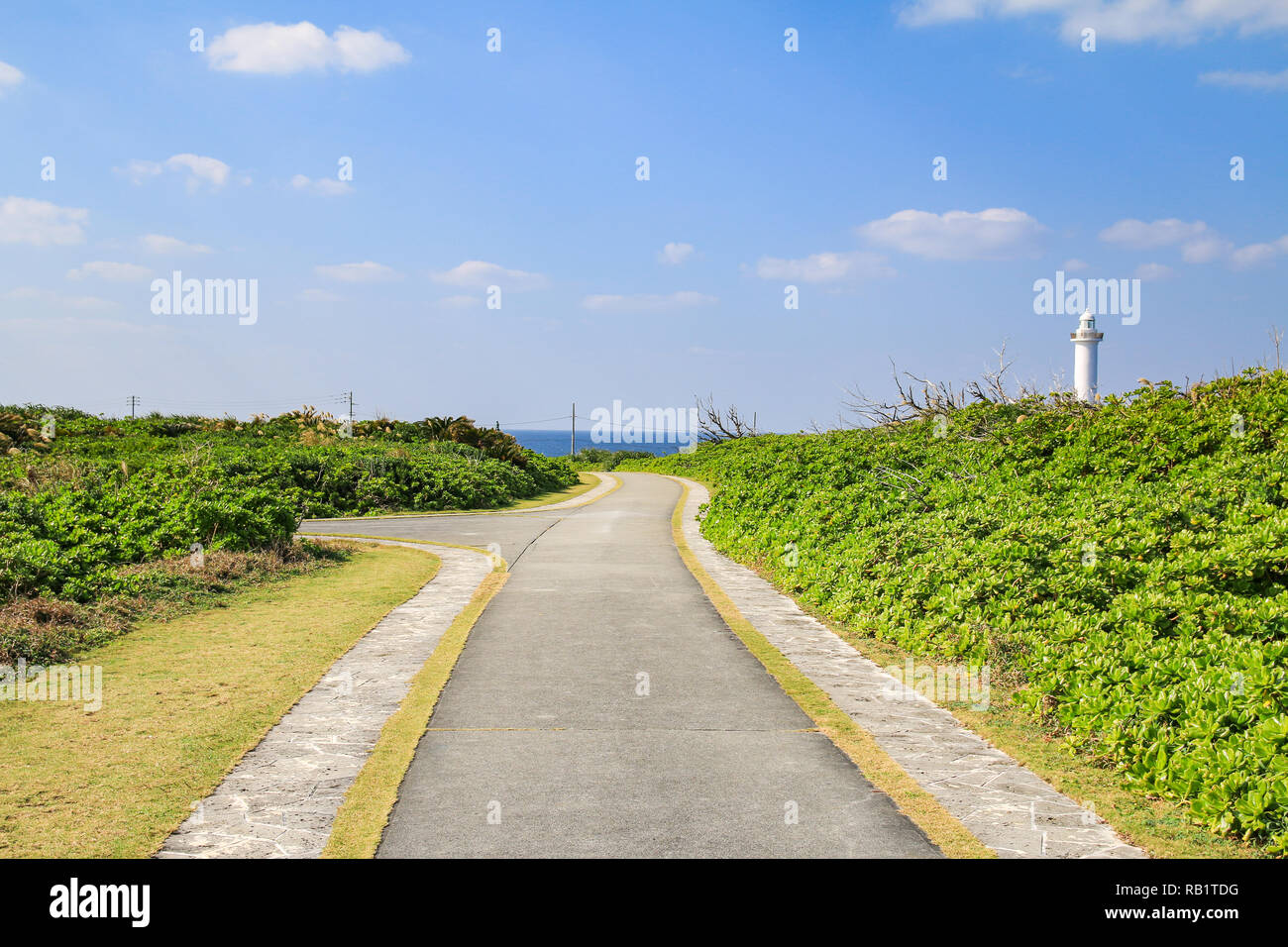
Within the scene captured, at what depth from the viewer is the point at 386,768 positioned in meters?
4.97

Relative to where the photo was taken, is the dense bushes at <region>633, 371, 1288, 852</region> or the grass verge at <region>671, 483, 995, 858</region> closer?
the grass verge at <region>671, 483, 995, 858</region>

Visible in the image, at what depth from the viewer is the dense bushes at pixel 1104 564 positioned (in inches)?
191

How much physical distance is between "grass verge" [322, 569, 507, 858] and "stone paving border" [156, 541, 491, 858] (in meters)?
0.06

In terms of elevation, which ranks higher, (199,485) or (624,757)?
(199,485)

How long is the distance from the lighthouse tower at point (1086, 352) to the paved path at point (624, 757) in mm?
14504

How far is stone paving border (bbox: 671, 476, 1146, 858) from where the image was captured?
13.6 feet

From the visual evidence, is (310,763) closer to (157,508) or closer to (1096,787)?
(1096,787)

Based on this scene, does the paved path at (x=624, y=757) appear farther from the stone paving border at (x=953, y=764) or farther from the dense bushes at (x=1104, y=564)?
the dense bushes at (x=1104, y=564)

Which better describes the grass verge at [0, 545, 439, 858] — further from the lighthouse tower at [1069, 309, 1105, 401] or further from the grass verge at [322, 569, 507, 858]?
the lighthouse tower at [1069, 309, 1105, 401]

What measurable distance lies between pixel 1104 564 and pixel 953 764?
3.50 metres

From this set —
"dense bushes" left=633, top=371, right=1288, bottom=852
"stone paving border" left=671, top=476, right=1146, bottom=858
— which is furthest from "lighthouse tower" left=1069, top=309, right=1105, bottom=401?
"stone paving border" left=671, top=476, right=1146, bottom=858

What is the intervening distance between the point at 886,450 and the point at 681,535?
4.59 metres

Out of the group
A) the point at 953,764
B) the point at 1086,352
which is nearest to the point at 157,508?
the point at 953,764
